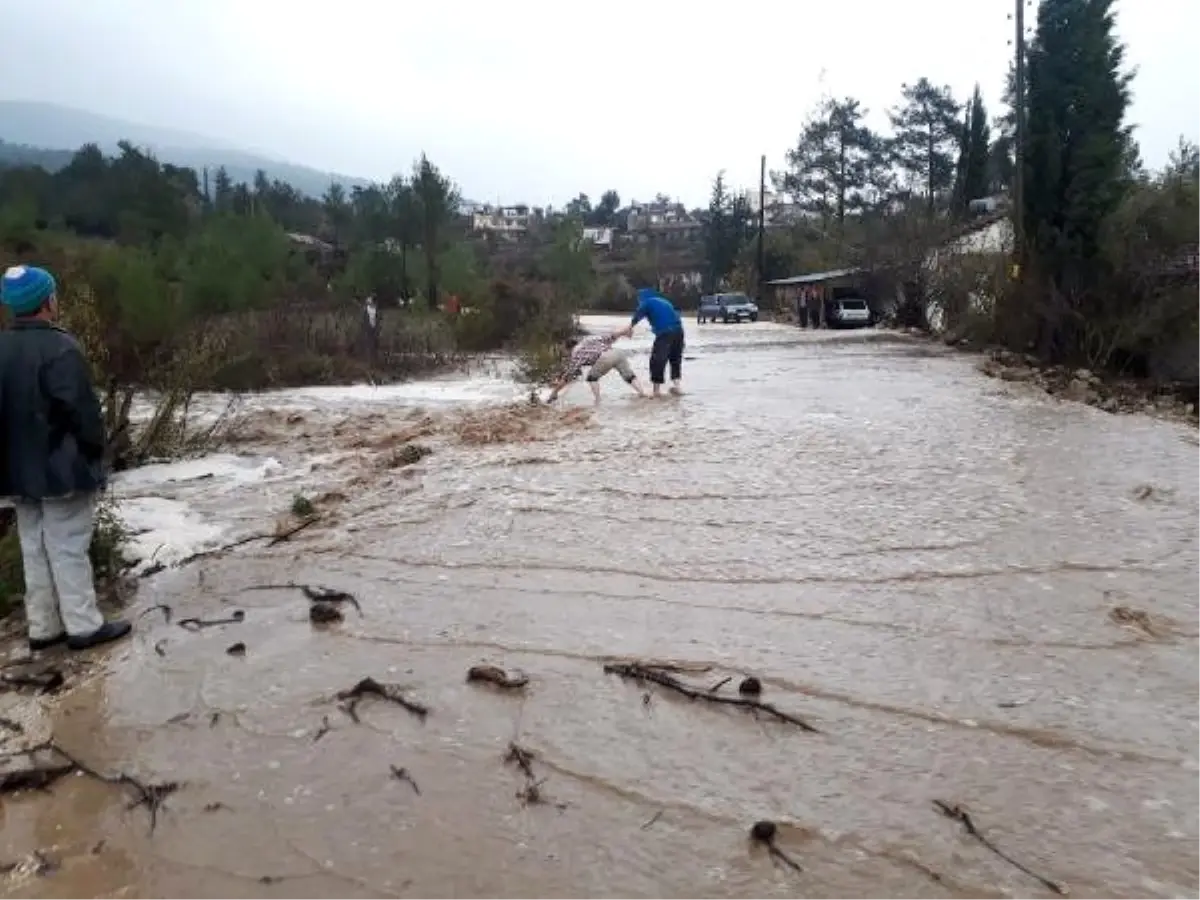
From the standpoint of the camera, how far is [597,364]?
14.0 meters

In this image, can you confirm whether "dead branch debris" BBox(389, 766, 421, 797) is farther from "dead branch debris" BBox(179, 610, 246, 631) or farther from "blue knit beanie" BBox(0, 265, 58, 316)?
"blue knit beanie" BBox(0, 265, 58, 316)

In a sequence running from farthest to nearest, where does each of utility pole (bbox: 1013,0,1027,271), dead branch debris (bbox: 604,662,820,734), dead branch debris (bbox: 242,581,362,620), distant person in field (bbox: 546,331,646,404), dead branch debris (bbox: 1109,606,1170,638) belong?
utility pole (bbox: 1013,0,1027,271), distant person in field (bbox: 546,331,646,404), dead branch debris (bbox: 242,581,362,620), dead branch debris (bbox: 1109,606,1170,638), dead branch debris (bbox: 604,662,820,734)

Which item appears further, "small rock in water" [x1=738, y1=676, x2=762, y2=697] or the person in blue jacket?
the person in blue jacket

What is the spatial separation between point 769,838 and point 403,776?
1327mm

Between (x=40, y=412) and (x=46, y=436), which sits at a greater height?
(x=40, y=412)

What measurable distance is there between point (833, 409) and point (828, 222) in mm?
52106

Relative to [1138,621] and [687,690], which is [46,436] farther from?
[1138,621]

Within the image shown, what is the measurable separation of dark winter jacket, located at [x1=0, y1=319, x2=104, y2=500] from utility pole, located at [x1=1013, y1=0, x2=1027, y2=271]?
68.5 feet

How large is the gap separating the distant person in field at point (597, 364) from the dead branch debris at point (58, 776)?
32.5 feet

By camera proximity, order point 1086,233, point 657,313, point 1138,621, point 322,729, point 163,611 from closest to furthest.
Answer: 1. point 322,729
2. point 1138,621
3. point 163,611
4. point 657,313
5. point 1086,233

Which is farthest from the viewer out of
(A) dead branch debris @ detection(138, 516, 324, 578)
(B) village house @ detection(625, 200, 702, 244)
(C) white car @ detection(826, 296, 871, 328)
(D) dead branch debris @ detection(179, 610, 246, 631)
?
(B) village house @ detection(625, 200, 702, 244)

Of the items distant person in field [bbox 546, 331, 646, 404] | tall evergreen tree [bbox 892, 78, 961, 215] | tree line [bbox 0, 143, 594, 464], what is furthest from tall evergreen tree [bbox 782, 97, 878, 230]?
distant person in field [bbox 546, 331, 646, 404]

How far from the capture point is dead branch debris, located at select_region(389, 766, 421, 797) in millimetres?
3609

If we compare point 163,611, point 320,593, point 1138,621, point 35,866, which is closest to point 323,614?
point 320,593
